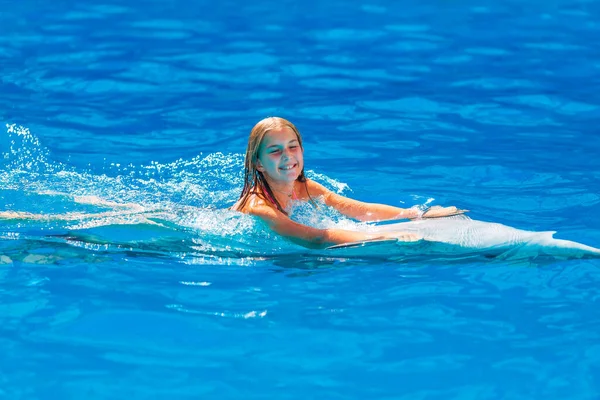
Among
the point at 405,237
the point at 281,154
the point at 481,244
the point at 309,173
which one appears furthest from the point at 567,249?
the point at 309,173

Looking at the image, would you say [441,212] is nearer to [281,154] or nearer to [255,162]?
[281,154]

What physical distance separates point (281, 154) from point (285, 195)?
1.03 ft

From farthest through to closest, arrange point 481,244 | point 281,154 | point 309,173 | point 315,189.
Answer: point 309,173
point 315,189
point 281,154
point 481,244

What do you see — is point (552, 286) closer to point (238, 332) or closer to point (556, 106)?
point (238, 332)

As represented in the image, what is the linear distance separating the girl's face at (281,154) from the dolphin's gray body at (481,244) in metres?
0.56

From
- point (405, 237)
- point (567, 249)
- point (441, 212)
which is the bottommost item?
point (567, 249)

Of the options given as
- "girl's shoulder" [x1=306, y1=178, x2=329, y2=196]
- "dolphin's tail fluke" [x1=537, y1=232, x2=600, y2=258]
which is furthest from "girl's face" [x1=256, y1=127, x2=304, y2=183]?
"dolphin's tail fluke" [x1=537, y1=232, x2=600, y2=258]

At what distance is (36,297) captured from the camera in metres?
4.25

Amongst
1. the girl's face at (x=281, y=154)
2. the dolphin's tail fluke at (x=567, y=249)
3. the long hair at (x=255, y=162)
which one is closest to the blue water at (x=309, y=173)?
the dolphin's tail fluke at (x=567, y=249)

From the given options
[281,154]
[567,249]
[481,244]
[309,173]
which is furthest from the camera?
[309,173]

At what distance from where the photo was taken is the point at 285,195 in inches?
207

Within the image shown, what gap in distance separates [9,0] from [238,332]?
8.07 meters

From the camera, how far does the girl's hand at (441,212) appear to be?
16.9ft

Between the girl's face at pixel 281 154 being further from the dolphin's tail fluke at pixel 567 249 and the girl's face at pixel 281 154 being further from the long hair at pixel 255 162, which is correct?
the dolphin's tail fluke at pixel 567 249
